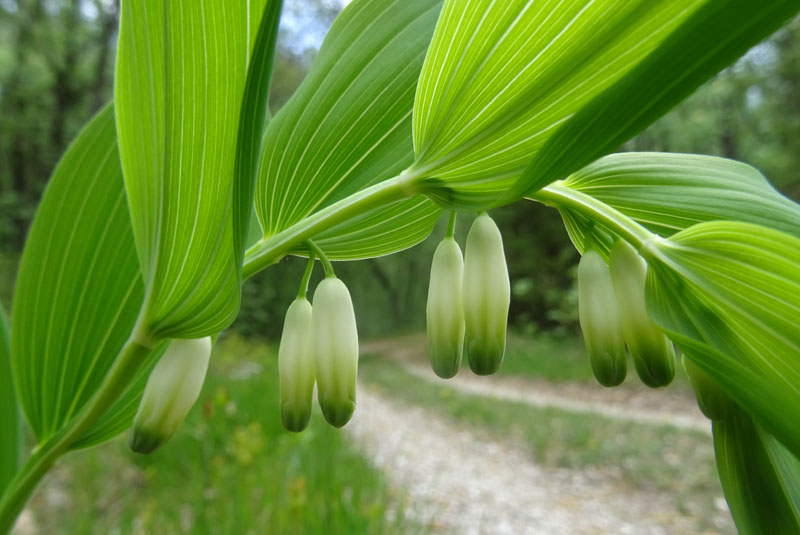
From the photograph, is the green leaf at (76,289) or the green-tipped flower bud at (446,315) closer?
the green-tipped flower bud at (446,315)

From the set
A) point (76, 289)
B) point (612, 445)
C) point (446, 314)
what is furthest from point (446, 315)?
point (612, 445)

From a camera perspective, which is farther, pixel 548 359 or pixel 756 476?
pixel 548 359

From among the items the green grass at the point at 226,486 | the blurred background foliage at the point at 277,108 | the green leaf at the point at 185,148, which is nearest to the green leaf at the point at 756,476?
the green leaf at the point at 185,148

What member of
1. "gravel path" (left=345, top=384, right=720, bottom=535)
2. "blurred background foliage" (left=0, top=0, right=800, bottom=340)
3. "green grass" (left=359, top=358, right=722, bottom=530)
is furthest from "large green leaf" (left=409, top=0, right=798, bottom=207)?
"blurred background foliage" (left=0, top=0, right=800, bottom=340)

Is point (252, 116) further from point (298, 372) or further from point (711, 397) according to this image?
point (711, 397)

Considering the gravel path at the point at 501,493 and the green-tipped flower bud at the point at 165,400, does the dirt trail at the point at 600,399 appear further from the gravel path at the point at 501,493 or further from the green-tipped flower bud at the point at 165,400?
the green-tipped flower bud at the point at 165,400

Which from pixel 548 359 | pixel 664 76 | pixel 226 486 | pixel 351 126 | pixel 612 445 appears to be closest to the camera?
pixel 664 76

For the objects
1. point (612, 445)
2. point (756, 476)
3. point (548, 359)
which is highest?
point (756, 476)
